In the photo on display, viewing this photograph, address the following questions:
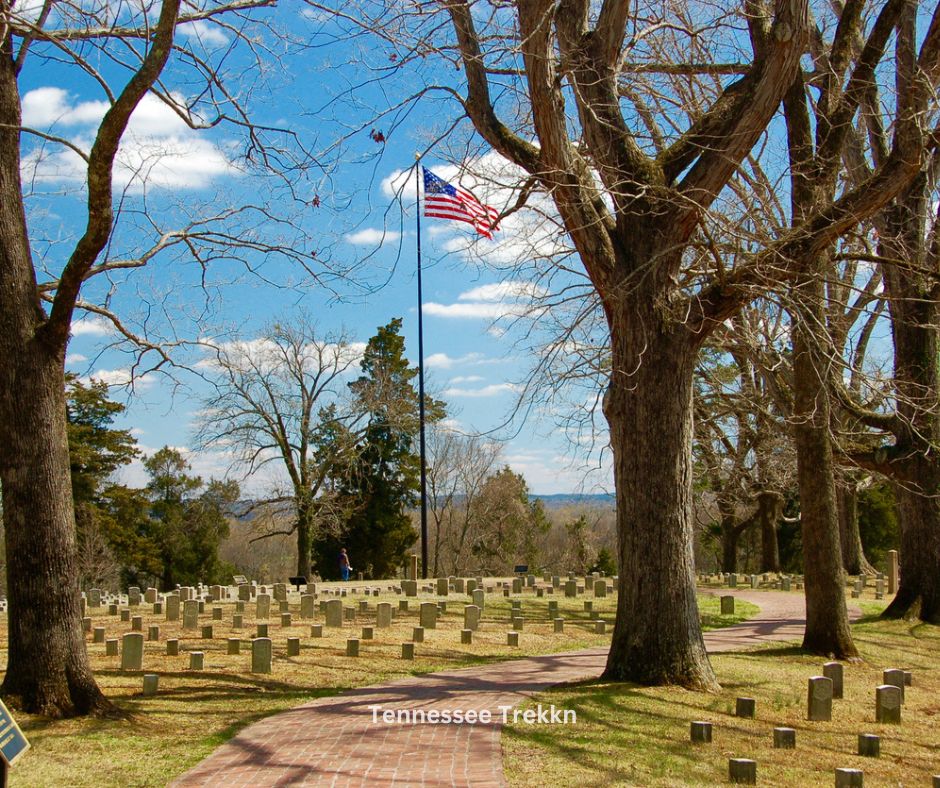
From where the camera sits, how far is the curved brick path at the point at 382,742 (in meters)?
6.08

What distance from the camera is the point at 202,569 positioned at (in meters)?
42.2

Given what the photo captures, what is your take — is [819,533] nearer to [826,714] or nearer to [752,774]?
[826,714]

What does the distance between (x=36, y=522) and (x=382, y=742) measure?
137 inches

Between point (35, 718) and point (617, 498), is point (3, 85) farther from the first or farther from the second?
point (617, 498)

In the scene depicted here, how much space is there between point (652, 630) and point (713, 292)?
356cm

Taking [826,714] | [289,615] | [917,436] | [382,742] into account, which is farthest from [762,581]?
[382,742]

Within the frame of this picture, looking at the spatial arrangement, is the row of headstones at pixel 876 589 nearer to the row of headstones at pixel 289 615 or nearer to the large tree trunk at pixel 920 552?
the large tree trunk at pixel 920 552

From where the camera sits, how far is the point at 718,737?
7273 millimetres

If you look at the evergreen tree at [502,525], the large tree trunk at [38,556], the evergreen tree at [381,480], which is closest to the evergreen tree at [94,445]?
the evergreen tree at [381,480]

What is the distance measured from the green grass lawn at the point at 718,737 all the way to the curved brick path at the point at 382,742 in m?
0.33

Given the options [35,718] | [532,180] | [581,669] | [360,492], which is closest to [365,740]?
[35,718]

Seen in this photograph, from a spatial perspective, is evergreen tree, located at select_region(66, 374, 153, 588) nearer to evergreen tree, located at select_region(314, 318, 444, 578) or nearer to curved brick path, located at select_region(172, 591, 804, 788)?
evergreen tree, located at select_region(314, 318, 444, 578)

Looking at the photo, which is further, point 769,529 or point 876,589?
point 769,529

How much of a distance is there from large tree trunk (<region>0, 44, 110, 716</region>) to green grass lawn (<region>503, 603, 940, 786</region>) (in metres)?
3.79
